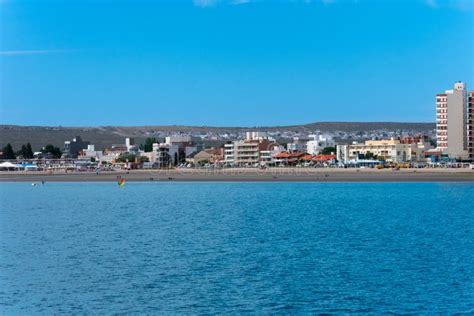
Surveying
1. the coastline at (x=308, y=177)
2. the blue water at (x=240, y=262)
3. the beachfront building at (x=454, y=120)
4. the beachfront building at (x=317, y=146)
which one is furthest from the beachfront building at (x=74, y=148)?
the blue water at (x=240, y=262)

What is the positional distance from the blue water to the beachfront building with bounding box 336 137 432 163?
71.7m

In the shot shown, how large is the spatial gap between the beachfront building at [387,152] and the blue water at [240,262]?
71.7 meters

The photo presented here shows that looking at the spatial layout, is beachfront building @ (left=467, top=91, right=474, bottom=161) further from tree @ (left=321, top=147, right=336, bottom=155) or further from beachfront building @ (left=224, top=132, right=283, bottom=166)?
beachfront building @ (left=224, top=132, right=283, bottom=166)

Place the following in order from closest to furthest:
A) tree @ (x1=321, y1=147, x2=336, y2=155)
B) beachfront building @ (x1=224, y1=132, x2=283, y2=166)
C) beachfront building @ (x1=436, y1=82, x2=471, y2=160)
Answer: beachfront building @ (x1=436, y1=82, x2=471, y2=160), beachfront building @ (x1=224, y1=132, x2=283, y2=166), tree @ (x1=321, y1=147, x2=336, y2=155)

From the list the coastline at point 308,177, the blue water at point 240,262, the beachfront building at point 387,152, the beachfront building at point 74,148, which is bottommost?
the blue water at point 240,262

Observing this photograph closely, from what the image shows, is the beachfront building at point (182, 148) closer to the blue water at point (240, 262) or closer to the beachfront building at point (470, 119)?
the beachfront building at point (470, 119)

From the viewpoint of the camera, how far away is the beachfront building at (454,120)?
341ft

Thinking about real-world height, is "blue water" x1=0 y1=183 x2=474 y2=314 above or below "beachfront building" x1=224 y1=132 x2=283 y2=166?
below

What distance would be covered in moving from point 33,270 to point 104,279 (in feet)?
8.45

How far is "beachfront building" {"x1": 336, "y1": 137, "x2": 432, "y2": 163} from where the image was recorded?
112m

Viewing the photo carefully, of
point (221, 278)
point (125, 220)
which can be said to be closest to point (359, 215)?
point (125, 220)

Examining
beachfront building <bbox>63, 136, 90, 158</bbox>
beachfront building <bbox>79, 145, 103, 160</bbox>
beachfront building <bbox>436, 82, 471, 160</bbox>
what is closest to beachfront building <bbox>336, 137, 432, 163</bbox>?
beachfront building <bbox>436, 82, 471, 160</bbox>

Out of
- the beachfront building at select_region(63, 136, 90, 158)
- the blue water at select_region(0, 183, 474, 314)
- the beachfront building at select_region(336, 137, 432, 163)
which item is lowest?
the blue water at select_region(0, 183, 474, 314)

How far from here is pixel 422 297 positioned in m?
17.6
